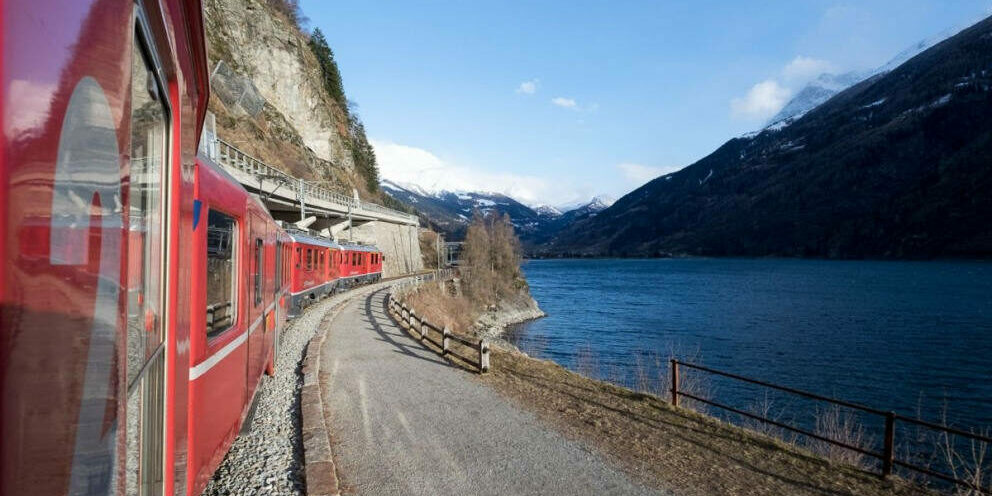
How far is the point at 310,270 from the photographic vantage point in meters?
23.2

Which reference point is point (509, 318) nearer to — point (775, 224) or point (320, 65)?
point (320, 65)

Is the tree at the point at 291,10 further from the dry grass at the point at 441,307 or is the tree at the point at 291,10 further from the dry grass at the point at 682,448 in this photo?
the dry grass at the point at 682,448

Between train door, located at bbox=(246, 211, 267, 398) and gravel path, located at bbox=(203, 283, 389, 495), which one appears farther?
gravel path, located at bbox=(203, 283, 389, 495)

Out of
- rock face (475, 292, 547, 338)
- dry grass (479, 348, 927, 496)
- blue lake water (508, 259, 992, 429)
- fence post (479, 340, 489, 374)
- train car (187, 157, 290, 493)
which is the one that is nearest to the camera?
train car (187, 157, 290, 493)

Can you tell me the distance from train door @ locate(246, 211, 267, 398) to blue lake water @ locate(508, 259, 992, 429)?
10815mm

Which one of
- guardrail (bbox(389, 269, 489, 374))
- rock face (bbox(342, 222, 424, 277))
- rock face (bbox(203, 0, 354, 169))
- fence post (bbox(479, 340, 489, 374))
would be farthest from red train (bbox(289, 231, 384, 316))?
Result: rock face (bbox(203, 0, 354, 169))

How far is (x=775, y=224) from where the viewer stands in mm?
170750

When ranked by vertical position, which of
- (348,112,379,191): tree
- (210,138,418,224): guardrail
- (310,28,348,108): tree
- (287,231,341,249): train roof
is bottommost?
(287,231,341,249): train roof

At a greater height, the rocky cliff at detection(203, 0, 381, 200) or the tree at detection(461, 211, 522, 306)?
the rocky cliff at detection(203, 0, 381, 200)

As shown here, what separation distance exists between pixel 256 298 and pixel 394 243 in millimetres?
53942

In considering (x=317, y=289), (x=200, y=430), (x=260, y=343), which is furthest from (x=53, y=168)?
(x=317, y=289)

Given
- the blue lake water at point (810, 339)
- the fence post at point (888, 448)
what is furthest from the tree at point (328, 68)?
the fence post at point (888, 448)

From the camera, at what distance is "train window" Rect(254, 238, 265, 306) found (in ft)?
20.7

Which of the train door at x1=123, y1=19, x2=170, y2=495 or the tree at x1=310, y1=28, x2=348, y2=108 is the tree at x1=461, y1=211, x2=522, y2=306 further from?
the train door at x1=123, y1=19, x2=170, y2=495
